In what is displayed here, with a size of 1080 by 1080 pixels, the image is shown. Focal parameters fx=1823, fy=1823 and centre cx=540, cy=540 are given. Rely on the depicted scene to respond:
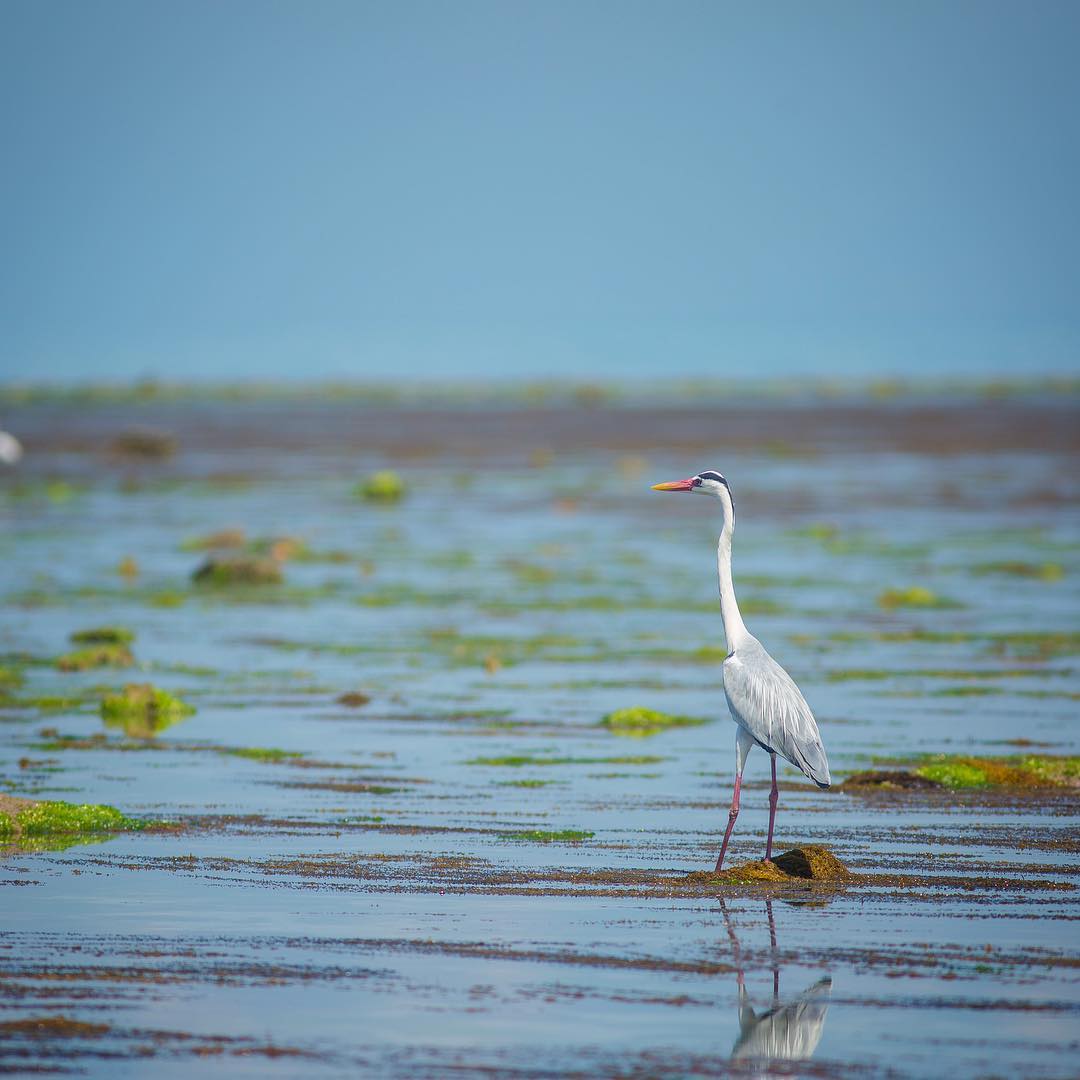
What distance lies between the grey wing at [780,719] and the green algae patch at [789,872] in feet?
1.78

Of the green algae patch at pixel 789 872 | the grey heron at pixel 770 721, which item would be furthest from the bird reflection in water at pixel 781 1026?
the grey heron at pixel 770 721

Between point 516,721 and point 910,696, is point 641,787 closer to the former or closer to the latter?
point 516,721

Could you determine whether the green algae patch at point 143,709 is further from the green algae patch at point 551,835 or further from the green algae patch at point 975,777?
the green algae patch at point 975,777

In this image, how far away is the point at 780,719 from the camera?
11914mm

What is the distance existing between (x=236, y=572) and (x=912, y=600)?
1098 centimetres

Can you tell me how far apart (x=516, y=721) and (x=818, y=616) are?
8806 millimetres

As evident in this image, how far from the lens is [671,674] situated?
21.2 metres

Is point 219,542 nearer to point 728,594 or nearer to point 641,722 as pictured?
point 641,722

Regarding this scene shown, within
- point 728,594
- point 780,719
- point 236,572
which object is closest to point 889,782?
point 728,594

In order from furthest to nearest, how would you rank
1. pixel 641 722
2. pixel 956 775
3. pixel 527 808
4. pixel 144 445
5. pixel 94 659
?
pixel 144 445
pixel 94 659
pixel 641 722
pixel 956 775
pixel 527 808

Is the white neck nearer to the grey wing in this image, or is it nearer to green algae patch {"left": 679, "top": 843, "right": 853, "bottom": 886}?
the grey wing

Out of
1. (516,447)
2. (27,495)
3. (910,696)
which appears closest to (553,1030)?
(910,696)

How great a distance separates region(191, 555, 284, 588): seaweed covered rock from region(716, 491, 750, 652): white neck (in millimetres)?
17714

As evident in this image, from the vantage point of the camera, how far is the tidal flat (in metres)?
8.77
